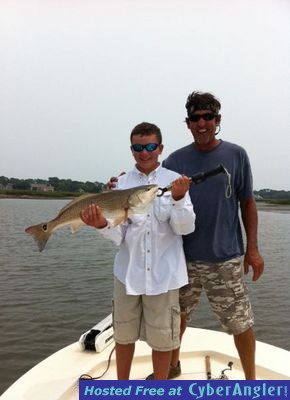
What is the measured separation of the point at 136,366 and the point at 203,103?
107 inches

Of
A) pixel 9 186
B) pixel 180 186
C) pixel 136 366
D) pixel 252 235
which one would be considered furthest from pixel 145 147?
pixel 9 186

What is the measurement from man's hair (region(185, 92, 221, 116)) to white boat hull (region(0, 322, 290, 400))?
2550mm

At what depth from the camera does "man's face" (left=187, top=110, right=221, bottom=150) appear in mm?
3525

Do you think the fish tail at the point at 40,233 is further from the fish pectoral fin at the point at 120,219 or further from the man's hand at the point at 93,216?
the fish pectoral fin at the point at 120,219

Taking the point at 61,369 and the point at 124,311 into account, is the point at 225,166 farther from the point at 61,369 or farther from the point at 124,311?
the point at 61,369

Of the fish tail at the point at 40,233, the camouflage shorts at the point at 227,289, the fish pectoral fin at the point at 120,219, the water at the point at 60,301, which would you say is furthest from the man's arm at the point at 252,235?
the water at the point at 60,301

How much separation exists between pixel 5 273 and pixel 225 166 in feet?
35.5

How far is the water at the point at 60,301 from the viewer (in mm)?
7172

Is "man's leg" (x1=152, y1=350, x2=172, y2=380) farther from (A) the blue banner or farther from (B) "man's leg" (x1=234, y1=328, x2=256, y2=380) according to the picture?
(A) the blue banner

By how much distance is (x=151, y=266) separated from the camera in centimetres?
325

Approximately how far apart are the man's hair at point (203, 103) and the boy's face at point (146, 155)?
478 mm

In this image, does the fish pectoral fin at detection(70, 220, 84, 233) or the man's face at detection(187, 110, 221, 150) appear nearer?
the fish pectoral fin at detection(70, 220, 84, 233)

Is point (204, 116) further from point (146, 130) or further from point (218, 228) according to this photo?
point (218, 228)

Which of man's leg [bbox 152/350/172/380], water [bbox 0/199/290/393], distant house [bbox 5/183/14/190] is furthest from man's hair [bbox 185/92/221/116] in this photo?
distant house [bbox 5/183/14/190]
